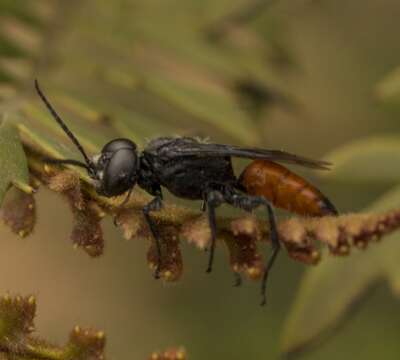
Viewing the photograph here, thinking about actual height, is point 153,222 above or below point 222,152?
below

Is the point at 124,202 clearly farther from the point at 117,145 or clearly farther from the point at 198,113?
the point at 198,113

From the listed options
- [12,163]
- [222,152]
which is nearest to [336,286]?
[222,152]

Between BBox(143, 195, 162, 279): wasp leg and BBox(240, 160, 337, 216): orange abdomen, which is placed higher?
BBox(240, 160, 337, 216): orange abdomen

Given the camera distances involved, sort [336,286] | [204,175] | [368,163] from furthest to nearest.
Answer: [368,163]
[336,286]
[204,175]

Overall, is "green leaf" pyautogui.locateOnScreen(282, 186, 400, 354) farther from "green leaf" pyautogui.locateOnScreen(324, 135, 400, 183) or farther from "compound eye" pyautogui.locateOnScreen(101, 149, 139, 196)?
"compound eye" pyautogui.locateOnScreen(101, 149, 139, 196)

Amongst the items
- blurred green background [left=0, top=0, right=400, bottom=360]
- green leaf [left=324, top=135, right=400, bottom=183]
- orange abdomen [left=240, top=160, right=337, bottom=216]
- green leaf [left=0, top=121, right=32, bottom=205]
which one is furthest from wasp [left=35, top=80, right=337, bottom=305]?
green leaf [left=324, top=135, right=400, bottom=183]

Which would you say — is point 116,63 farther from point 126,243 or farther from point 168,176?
point 126,243

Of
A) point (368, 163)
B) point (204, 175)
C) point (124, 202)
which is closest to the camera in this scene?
point (124, 202)

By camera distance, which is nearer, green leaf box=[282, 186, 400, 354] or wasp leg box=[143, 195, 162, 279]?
wasp leg box=[143, 195, 162, 279]
